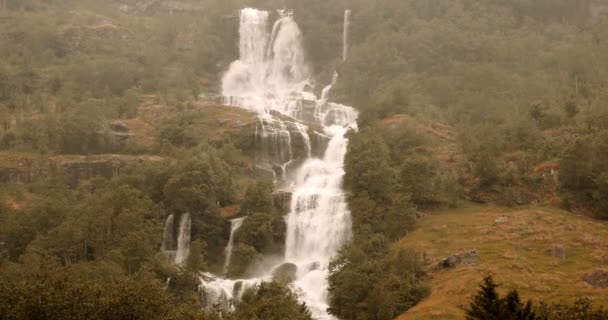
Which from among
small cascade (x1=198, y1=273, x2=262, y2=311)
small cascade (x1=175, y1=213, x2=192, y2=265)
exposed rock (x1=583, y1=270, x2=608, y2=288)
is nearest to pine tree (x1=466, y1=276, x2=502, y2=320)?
exposed rock (x1=583, y1=270, x2=608, y2=288)

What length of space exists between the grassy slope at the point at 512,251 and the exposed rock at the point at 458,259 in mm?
571

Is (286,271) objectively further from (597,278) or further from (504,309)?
(504,309)

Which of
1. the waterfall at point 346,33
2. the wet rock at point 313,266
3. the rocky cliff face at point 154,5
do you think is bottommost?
the wet rock at point 313,266

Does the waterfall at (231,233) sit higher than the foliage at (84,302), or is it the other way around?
the foliage at (84,302)

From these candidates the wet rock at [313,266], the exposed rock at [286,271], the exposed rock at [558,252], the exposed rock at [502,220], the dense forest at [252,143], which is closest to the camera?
the dense forest at [252,143]

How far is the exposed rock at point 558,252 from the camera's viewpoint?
5328 centimetres

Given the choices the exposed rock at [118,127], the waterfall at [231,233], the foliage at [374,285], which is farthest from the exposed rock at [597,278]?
the exposed rock at [118,127]

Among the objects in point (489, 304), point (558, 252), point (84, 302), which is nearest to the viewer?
point (489, 304)

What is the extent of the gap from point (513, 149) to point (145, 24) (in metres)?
65.4

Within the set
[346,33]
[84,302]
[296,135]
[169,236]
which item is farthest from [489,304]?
[346,33]

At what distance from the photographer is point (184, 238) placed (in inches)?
2655

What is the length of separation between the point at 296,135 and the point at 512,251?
32.5 m

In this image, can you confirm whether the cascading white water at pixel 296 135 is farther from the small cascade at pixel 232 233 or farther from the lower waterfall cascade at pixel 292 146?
the small cascade at pixel 232 233

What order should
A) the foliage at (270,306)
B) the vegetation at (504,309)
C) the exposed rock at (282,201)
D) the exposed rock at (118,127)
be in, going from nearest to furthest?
the vegetation at (504,309) < the foliage at (270,306) < the exposed rock at (282,201) < the exposed rock at (118,127)
